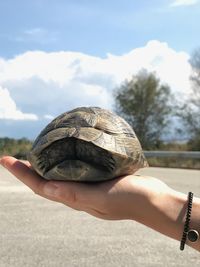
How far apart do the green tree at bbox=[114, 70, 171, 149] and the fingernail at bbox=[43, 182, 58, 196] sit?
35663 mm

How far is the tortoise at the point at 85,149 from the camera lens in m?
2.98

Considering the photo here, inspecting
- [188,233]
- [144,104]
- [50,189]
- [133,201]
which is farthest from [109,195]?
[144,104]

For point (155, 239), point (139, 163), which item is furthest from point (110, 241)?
point (139, 163)

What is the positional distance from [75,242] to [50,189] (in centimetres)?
405

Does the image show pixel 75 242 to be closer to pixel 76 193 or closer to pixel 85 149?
pixel 85 149

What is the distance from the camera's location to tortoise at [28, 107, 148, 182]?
9.79 feet

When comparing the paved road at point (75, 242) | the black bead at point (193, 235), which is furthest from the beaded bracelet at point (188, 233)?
the paved road at point (75, 242)

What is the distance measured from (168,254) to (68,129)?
3.54m

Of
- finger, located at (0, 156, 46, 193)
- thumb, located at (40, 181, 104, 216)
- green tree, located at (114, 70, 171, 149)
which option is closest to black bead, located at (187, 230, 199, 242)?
thumb, located at (40, 181, 104, 216)

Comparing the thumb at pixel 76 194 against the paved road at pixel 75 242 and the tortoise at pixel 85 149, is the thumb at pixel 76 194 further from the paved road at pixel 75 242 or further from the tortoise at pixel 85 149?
the paved road at pixel 75 242

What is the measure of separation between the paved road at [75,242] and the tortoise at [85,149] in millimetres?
2677

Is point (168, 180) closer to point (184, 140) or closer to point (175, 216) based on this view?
point (175, 216)

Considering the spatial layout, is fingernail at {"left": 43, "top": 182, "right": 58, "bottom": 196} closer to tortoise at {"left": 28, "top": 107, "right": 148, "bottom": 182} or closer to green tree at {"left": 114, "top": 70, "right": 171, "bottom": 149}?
tortoise at {"left": 28, "top": 107, "right": 148, "bottom": 182}

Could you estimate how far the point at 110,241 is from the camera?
6.95 m
